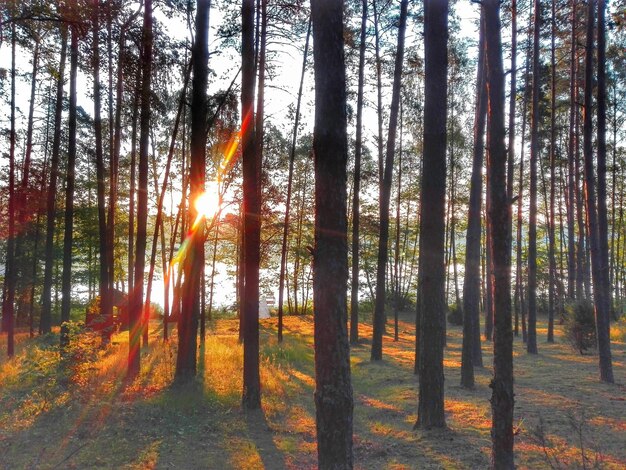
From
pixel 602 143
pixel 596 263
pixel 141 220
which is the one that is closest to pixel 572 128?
pixel 602 143

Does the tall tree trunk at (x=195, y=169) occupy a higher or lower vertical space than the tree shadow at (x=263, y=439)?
higher


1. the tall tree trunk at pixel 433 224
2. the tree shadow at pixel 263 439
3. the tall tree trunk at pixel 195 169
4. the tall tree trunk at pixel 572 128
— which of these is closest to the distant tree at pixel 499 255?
the tall tree trunk at pixel 433 224

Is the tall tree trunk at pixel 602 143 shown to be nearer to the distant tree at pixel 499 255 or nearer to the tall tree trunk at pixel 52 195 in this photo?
the distant tree at pixel 499 255

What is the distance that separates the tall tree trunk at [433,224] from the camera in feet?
23.2

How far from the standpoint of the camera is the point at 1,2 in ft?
21.9

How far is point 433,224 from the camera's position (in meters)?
7.18

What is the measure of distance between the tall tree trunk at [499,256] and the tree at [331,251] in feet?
5.16

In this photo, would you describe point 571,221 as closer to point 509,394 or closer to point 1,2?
point 509,394

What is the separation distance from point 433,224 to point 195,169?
4.79 meters

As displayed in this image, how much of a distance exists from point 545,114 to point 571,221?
628 centimetres

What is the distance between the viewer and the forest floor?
5.97m

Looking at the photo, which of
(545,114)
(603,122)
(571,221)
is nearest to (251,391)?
(603,122)

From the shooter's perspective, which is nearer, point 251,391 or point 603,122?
point 251,391

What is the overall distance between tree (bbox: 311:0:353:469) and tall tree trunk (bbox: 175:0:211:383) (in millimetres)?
5480
